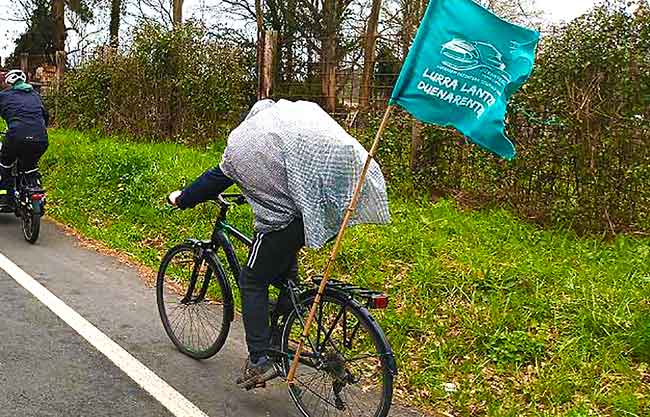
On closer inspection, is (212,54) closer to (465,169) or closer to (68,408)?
(465,169)

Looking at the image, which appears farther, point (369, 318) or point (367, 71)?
point (367, 71)

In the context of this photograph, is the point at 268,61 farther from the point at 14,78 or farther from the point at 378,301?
the point at 378,301

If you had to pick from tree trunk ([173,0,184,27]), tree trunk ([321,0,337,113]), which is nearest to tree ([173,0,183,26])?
tree trunk ([173,0,184,27])

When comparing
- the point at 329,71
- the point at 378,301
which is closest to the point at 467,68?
the point at 378,301

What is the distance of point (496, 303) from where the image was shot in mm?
5898

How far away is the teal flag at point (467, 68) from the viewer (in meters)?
4.01

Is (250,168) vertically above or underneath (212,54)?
underneath

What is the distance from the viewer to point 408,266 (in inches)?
269

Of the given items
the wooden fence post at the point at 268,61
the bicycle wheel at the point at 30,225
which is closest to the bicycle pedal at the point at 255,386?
the bicycle wheel at the point at 30,225

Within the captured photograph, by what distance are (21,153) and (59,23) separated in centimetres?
2045

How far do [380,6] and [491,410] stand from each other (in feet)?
57.7

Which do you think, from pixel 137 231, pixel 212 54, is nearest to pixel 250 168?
pixel 137 231

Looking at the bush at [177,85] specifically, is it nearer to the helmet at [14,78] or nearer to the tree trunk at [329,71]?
the tree trunk at [329,71]

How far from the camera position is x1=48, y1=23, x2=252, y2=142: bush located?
13.3 m
